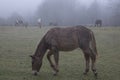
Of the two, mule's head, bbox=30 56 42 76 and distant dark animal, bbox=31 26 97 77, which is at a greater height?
distant dark animal, bbox=31 26 97 77

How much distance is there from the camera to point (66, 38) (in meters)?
12.6

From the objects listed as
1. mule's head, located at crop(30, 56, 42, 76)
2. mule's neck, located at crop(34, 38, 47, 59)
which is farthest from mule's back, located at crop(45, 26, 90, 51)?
mule's head, located at crop(30, 56, 42, 76)

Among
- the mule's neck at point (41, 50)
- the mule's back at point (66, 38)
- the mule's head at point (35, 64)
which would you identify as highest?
the mule's back at point (66, 38)

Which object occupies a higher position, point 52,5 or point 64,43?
point 64,43

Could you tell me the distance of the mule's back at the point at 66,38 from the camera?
12.4 meters

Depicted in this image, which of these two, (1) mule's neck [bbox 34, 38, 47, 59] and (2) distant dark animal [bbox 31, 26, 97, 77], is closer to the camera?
(2) distant dark animal [bbox 31, 26, 97, 77]

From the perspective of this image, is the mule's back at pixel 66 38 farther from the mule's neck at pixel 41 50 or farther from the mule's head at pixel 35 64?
the mule's head at pixel 35 64

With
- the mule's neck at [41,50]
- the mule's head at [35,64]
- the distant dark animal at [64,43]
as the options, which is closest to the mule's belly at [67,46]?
the distant dark animal at [64,43]

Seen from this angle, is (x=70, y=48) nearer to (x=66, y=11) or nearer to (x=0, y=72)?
(x=0, y=72)

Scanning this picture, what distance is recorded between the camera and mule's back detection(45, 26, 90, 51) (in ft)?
40.8

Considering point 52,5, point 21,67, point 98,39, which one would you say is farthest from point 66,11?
point 21,67

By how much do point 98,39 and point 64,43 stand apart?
16192 millimetres

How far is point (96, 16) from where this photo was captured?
56.2 meters

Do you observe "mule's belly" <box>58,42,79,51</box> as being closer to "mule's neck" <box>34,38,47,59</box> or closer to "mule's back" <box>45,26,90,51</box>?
"mule's back" <box>45,26,90,51</box>
